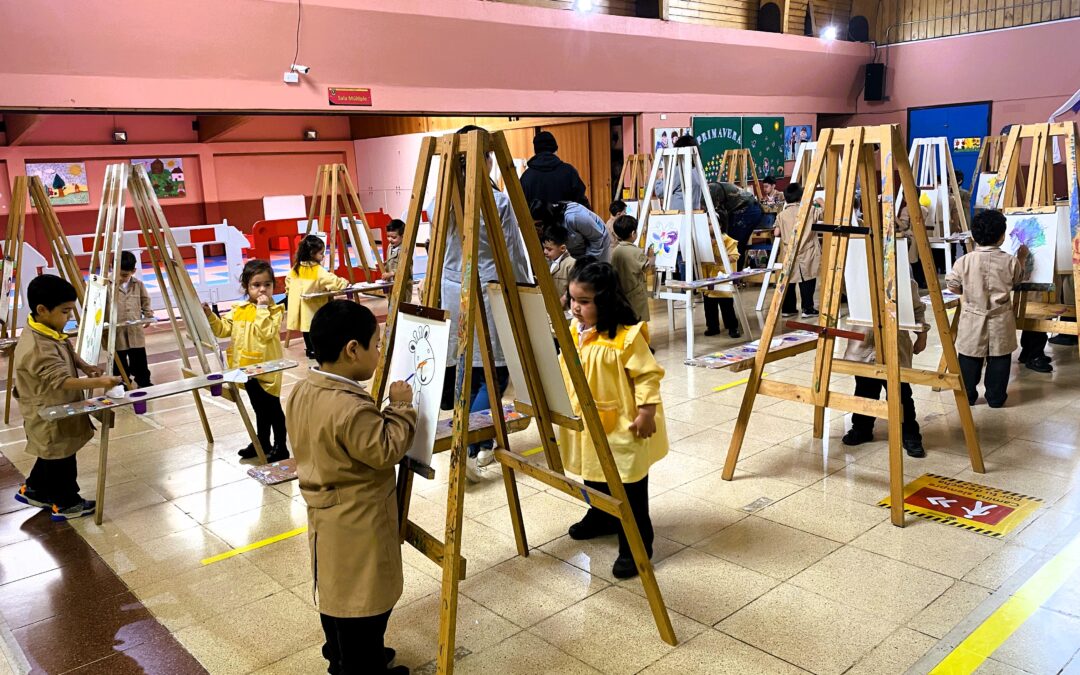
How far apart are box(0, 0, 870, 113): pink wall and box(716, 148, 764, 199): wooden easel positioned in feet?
3.59

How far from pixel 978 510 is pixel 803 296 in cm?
555

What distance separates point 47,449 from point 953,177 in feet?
30.6

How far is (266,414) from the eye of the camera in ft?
17.6

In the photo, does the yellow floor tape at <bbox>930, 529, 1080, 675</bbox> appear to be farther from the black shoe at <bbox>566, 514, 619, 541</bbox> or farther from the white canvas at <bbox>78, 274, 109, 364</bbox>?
the white canvas at <bbox>78, 274, 109, 364</bbox>

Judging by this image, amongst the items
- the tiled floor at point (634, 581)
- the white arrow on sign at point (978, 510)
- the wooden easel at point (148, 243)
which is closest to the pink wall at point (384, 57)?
the wooden easel at point (148, 243)

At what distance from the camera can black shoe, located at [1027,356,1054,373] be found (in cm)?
638

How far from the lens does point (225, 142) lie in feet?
54.3

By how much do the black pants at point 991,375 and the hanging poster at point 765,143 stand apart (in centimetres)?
938

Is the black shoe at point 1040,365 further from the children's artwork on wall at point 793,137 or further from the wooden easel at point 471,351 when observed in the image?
the children's artwork on wall at point 793,137

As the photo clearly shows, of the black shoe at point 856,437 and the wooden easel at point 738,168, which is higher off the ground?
the wooden easel at point 738,168

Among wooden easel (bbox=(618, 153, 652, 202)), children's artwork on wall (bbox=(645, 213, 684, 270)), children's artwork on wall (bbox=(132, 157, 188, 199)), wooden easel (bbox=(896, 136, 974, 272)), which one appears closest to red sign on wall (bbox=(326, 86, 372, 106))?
children's artwork on wall (bbox=(645, 213, 684, 270))

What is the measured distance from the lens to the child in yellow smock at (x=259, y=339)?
5.11 m

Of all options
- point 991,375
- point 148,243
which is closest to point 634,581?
point 991,375

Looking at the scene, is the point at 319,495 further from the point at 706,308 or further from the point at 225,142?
the point at 225,142
